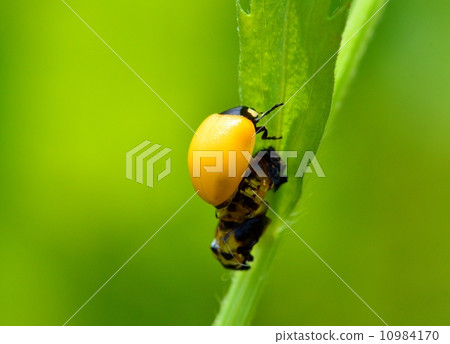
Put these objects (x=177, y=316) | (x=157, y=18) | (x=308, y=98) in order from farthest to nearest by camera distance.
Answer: (x=157, y=18), (x=177, y=316), (x=308, y=98)

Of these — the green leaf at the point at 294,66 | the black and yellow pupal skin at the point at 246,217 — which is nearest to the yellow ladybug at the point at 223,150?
the black and yellow pupal skin at the point at 246,217

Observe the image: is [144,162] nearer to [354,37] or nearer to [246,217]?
[246,217]

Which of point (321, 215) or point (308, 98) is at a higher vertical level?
point (308, 98)

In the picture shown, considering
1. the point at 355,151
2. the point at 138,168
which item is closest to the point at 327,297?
the point at 355,151

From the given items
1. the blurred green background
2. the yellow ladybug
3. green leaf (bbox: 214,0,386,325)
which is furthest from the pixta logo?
green leaf (bbox: 214,0,386,325)

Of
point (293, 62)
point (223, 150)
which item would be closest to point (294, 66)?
point (293, 62)

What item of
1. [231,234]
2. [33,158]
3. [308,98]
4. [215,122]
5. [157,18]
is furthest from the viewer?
[157,18]

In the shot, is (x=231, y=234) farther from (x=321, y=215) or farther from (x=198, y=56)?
(x=198, y=56)

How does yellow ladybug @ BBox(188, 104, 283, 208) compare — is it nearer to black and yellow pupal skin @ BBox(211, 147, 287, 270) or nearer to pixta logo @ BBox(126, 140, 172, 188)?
black and yellow pupal skin @ BBox(211, 147, 287, 270)
